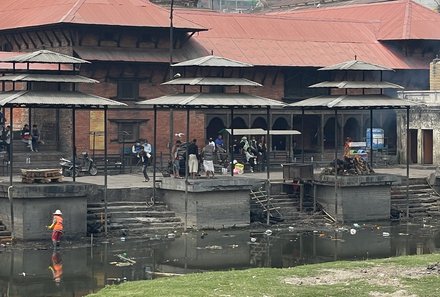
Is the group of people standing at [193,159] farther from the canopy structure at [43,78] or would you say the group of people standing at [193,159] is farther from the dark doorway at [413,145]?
the dark doorway at [413,145]

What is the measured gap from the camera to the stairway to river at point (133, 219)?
44250mm

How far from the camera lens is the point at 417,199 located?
5331 centimetres

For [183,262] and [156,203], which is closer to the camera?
[183,262]

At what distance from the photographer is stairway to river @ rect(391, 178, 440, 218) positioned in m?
51.9

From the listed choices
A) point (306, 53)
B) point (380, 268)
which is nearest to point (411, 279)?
point (380, 268)

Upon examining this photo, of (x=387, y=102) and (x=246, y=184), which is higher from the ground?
(x=387, y=102)

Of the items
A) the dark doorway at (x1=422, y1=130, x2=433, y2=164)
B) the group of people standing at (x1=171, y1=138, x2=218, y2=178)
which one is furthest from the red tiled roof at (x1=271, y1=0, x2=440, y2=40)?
the group of people standing at (x1=171, y1=138, x2=218, y2=178)

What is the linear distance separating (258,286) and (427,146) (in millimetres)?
34296

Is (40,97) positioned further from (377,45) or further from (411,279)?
(377,45)

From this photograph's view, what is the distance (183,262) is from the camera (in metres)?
38.9

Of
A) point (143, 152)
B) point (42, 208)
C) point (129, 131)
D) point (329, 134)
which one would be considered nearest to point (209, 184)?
point (42, 208)

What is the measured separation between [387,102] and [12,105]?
1566 cm

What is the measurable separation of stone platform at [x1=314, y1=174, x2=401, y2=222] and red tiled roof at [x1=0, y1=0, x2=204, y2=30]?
45.9ft

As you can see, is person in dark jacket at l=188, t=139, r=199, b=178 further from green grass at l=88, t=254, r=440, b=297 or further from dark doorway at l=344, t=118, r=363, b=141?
dark doorway at l=344, t=118, r=363, b=141
